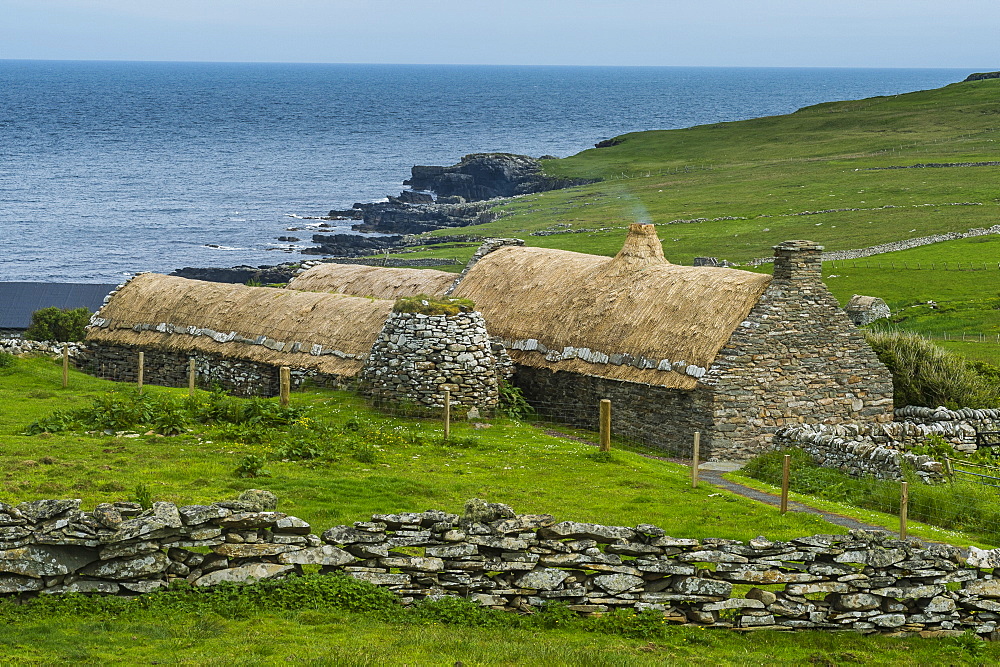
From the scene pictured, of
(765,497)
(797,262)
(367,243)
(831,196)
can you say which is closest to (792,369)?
(797,262)

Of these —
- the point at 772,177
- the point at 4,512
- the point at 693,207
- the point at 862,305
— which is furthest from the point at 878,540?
the point at 772,177

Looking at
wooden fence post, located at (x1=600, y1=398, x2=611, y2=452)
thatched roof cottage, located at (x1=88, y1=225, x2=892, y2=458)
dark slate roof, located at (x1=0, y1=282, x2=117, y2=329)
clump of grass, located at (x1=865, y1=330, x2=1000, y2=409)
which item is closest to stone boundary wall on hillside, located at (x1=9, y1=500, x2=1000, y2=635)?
wooden fence post, located at (x1=600, y1=398, x2=611, y2=452)

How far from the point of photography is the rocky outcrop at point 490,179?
140 meters

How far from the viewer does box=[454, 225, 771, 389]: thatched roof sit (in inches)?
1179

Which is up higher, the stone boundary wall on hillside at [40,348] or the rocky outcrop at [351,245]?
the stone boundary wall on hillside at [40,348]

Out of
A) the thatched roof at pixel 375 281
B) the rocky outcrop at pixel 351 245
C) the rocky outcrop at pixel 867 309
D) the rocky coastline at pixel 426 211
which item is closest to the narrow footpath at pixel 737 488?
the thatched roof at pixel 375 281

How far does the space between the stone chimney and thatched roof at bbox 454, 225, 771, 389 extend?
1.67ft

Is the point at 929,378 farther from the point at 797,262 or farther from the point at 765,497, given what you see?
the point at 765,497

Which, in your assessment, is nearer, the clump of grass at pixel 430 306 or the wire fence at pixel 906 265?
the clump of grass at pixel 430 306

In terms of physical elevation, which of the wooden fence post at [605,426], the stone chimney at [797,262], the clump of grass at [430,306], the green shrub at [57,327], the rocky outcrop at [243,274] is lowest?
the rocky outcrop at [243,274]

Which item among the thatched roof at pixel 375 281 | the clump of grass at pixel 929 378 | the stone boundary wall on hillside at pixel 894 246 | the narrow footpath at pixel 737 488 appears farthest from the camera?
the stone boundary wall on hillside at pixel 894 246

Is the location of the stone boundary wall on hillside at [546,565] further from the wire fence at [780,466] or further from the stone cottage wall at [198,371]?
the stone cottage wall at [198,371]

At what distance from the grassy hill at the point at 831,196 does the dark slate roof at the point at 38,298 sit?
34441 millimetres

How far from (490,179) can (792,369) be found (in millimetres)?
118730
